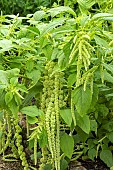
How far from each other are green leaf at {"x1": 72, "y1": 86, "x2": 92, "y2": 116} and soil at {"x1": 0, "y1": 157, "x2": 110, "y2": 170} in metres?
0.73

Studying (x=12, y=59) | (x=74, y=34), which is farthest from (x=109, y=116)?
(x=74, y=34)

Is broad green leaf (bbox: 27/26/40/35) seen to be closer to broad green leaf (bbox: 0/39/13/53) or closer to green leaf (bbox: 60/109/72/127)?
broad green leaf (bbox: 0/39/13/53)

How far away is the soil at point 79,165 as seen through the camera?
2.40 m

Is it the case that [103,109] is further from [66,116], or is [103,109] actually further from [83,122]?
[66,116]

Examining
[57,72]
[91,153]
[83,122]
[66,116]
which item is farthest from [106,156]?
[57,72]

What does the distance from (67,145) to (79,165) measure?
0.47 meters

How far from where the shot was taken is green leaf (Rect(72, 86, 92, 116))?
1.74m

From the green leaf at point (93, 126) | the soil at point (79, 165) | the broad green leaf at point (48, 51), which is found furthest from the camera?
the soil at point (79, 165)

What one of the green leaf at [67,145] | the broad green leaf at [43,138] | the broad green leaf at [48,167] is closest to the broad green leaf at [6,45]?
the broad green leaf at [43,138]

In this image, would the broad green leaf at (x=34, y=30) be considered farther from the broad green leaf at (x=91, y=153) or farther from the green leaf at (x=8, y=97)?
the broad green leaf at (x=91, y=153)

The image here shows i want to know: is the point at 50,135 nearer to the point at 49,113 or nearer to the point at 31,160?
the point at 49,113

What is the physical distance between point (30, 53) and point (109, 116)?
23.0 inches

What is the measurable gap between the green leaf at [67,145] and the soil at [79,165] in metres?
0.43

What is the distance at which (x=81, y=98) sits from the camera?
174 cm
